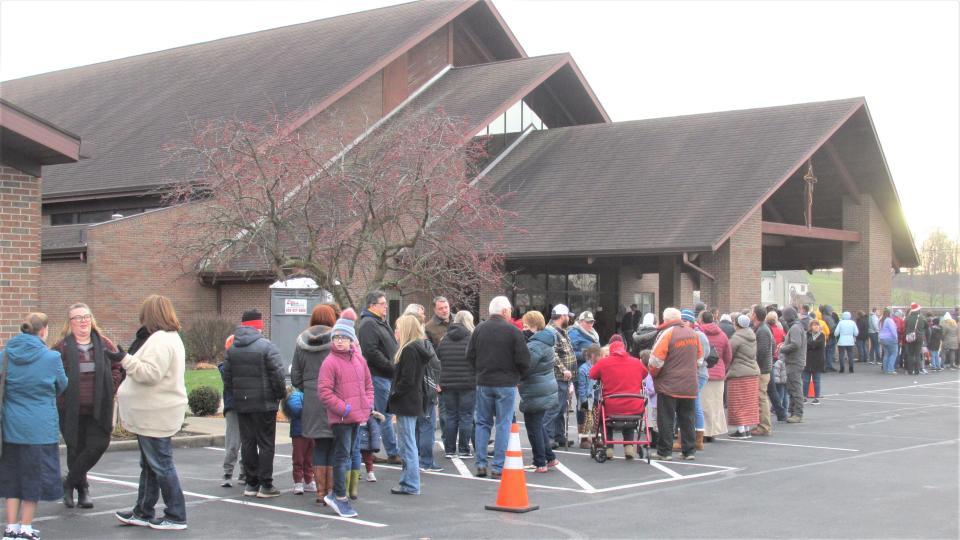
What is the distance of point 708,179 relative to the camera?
29.1 meters

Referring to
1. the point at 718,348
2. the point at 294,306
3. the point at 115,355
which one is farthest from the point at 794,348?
the point at 115,355

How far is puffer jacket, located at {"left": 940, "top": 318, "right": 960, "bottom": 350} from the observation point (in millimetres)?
30375

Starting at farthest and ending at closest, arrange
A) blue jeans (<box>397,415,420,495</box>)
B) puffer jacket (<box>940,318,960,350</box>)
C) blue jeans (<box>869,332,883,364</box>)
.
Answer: blue jeans (<box>869,332,883,364</box>)
puffer jacket (<box>940,318,960,350</box>)
blue jeans (<box>397,415,420,495</box>)

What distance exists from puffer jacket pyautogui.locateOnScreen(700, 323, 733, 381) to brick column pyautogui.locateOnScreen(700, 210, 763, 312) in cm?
1236

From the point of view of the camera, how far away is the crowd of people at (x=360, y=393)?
27.6 ft

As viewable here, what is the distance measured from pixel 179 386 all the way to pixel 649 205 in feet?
69.7

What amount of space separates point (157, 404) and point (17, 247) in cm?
461

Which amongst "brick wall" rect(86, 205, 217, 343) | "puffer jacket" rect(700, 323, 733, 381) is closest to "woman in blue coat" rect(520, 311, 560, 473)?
"puffer jacket" rect(700, 323, 733, 381)

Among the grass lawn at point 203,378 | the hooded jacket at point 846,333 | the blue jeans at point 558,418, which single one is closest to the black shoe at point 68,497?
the blue jeans at point 558,418

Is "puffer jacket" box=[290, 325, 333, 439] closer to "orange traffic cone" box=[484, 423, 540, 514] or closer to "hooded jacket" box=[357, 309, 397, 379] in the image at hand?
"hooded jacket" box=[357, 309, 397, 379]

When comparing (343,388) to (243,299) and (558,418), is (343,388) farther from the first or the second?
(243,299)

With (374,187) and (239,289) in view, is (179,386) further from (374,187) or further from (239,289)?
(239,289)

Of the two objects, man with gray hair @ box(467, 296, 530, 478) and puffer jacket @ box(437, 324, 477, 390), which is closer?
man with gray hair @ box(467, 296, 530, 478)

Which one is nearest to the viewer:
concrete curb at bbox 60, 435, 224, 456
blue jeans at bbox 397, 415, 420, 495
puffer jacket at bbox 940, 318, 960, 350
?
blue jeans at bbox 397, 415, 420, 495
